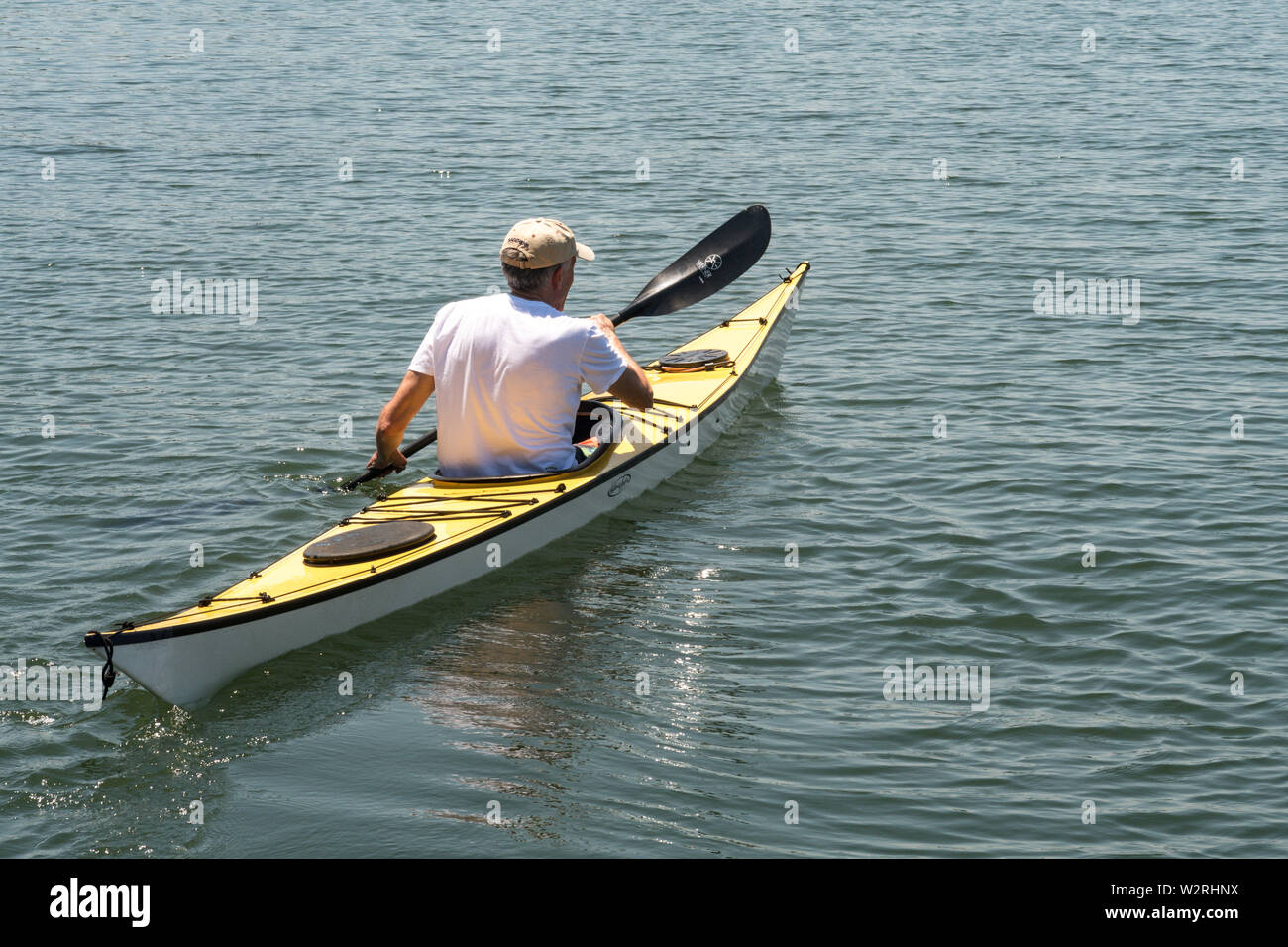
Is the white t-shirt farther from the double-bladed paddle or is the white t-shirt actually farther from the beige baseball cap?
the double-bladed paddle

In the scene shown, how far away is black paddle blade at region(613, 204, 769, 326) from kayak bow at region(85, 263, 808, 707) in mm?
550

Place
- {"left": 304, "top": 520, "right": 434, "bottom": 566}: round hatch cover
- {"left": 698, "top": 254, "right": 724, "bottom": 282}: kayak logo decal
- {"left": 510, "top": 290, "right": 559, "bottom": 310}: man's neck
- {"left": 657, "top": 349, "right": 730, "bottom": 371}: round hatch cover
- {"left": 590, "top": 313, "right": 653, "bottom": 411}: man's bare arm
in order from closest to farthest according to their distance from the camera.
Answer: {"left": 304, "top": 520, "right": 434, "bottom": 566}: round hatch cover < {"left": 510, "top": 290, "right": 559, "bottom": 310}: man's neck < {"left": 590, "top": 313, "right": 653, "bottom": 411}: man's bare arm < {"left": 657, "top": 349, "right": 730, "bottom": 371}: round hatch cover < {"left": 698, "top": 254, "right": 724, "bottom": 282}: kayak logo decal

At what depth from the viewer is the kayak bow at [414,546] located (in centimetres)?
560

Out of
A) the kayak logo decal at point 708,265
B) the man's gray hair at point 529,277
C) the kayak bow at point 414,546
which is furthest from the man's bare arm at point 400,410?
the kayak logo decal at point 708,265

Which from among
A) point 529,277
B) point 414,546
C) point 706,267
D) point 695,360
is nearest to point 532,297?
point 529,277

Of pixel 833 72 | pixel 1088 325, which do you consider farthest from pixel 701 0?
pixel 1088 325

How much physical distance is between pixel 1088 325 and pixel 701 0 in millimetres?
17927

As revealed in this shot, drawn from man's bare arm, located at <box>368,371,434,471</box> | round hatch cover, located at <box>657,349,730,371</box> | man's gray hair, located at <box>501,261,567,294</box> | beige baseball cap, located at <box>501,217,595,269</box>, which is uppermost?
beige baseball cap, located at <box>501,217,595,269</box>

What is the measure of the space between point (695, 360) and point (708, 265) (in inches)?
35.9

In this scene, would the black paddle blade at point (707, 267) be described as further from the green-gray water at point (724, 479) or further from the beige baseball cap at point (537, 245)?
the beige baseball cap at point (537, 245)

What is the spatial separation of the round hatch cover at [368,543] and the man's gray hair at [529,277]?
117cm

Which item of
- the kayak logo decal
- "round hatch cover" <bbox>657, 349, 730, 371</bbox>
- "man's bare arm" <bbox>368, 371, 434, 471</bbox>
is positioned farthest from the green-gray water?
the kayak logo decal

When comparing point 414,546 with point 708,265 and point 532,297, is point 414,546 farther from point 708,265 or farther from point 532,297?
point 708,265

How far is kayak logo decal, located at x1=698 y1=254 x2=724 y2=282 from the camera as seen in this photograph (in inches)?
390
